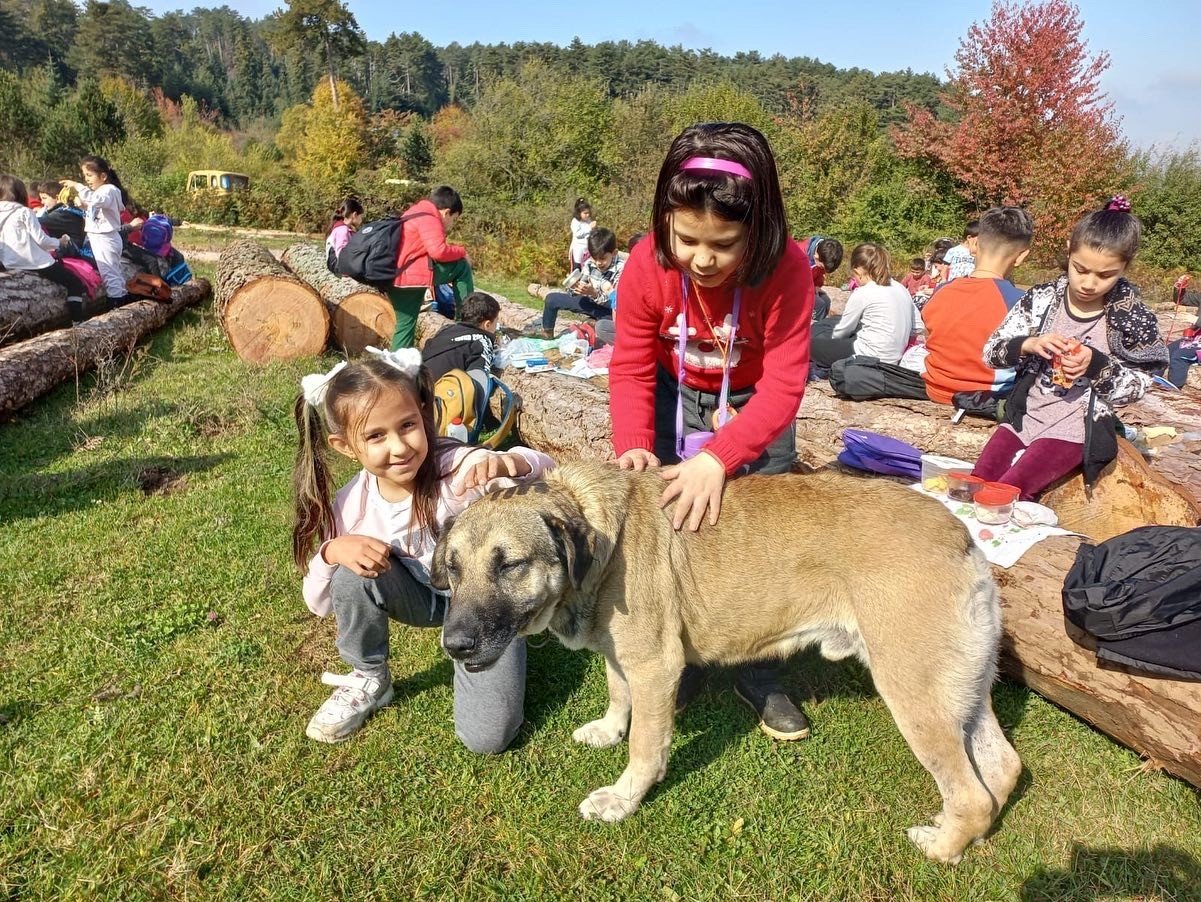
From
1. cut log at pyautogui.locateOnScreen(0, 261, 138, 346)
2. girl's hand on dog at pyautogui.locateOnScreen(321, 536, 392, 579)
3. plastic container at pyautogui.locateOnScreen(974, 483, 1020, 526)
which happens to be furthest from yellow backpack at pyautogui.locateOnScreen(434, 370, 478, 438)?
cut log at pyautogui.locateOnScreen(0, 261, 138, 346)

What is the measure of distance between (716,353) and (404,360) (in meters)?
1.64

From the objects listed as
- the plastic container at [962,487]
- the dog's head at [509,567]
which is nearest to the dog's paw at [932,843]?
the dog's head at [509,567]

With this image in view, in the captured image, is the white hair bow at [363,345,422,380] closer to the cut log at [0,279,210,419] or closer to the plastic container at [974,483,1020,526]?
the plastic container at [974,483,1020,526]

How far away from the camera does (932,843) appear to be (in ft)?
10.4

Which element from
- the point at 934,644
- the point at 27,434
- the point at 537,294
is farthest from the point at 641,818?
the point at 537,294

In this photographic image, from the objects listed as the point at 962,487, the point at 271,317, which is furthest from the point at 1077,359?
the point at 271,317

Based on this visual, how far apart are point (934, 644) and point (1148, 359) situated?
3.36 m

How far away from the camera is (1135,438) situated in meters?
6.26

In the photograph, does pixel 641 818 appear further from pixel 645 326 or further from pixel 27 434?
pixel 27 434

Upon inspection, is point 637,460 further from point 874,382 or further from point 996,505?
point 874,382

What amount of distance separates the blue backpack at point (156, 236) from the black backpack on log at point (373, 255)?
8059 millimetres

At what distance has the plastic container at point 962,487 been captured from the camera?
469 centimetres

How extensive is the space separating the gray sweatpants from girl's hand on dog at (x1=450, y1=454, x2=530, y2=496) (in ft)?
1.78

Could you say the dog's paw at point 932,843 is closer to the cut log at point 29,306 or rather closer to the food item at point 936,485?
the food item at point 936,485
